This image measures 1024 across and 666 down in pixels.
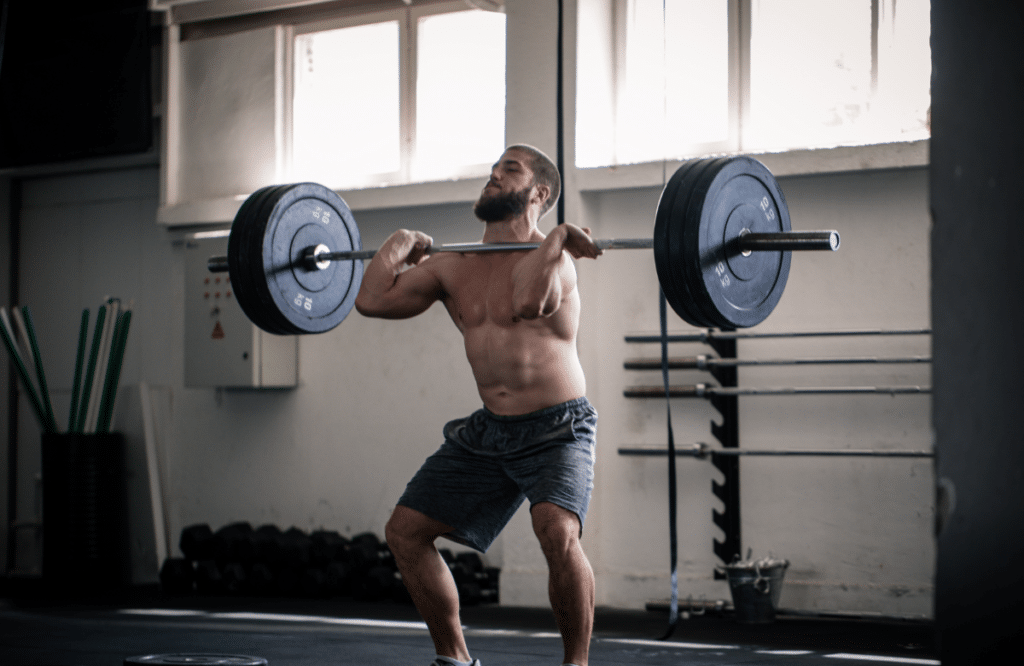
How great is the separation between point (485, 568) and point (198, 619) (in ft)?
3.85

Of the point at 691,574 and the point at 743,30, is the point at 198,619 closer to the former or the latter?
the point at 691,574

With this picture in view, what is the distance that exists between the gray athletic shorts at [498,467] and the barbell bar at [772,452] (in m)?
1.67

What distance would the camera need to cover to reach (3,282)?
592cm

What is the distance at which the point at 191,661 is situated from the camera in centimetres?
270

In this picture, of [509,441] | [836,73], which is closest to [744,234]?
[509,441]

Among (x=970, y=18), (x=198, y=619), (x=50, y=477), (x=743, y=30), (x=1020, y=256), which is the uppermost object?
(x=743, y=30)

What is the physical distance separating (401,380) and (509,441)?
2412 mm

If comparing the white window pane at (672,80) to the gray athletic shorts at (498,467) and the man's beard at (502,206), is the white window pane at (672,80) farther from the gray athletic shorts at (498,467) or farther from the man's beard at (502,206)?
the gray athletic shorts at (498,467)

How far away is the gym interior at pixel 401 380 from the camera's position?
3.89 meters

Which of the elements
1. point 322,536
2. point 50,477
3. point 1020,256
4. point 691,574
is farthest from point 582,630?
point 50,477

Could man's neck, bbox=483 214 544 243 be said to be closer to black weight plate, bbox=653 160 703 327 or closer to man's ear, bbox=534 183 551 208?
man's ear, bbox=534 183 551 208

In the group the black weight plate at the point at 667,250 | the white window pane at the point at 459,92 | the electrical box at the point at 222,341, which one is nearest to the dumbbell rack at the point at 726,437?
the white window pane at the point at 459,92

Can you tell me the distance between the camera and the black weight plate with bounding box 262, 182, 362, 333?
115 inches

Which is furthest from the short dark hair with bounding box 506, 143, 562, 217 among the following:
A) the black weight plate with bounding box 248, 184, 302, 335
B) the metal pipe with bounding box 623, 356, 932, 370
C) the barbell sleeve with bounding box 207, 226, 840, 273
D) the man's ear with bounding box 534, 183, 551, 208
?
the metal pipe with bounding box 623, 356, 932, 370
